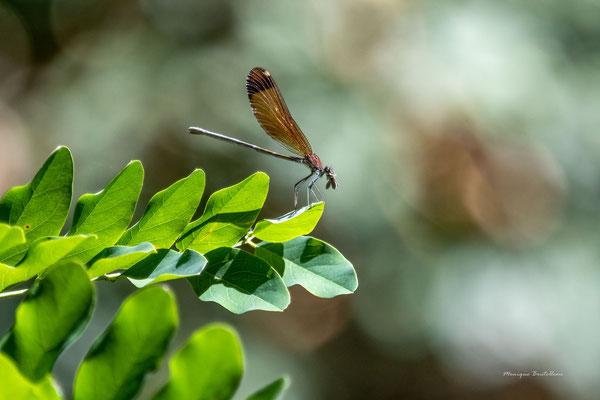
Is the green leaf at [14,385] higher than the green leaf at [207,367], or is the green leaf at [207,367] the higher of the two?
the green leaf at [207,367]

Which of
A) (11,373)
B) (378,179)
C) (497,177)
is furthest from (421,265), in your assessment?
(11,373)

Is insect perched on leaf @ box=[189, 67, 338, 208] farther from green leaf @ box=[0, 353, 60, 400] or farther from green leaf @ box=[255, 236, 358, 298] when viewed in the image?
green leaf @ box=[0, 353, 60, 400]

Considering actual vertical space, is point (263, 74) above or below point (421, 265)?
below

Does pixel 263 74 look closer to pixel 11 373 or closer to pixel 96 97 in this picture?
pixel 11 373

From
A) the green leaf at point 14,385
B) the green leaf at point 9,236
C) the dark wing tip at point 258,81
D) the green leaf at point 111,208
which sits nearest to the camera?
the green leaf at point 14,385

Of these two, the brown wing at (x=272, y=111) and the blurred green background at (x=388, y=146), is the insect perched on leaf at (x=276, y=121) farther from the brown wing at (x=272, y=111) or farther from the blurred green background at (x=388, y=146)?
the blurred green background at (x=388, y=146)

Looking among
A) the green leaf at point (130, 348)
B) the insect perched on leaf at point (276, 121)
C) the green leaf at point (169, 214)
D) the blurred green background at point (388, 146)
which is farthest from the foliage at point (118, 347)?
the blurred green background at point (388, 146)
